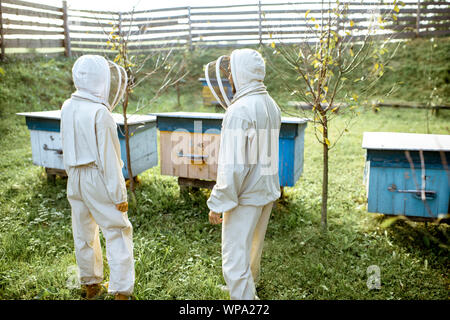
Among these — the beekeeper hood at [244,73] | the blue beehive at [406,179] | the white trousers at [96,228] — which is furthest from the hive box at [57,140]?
the blue beehive at [406,179]

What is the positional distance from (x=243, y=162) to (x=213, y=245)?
5.85 ft

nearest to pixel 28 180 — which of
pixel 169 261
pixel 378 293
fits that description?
pixel 169 261

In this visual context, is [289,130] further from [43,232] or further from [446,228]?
[43,232]

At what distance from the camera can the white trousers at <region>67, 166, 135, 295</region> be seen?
2.81m

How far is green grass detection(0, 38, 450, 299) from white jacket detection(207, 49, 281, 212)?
1023 mm

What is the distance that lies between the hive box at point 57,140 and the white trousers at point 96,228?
2.24 metres

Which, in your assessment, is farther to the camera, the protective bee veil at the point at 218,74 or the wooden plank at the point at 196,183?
the wooden plank at the point at 196,183

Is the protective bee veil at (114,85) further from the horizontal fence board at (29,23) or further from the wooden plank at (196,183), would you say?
the horizontal fence board at (29,23)

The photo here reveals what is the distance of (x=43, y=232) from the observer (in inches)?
168

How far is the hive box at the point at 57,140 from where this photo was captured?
205 inches

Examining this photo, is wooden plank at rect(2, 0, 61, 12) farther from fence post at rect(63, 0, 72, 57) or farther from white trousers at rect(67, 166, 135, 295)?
white trousers at rect(67, 166, 135, 295)

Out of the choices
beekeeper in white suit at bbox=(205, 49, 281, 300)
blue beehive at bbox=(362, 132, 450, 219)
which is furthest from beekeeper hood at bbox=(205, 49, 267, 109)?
blue beehive at bbox=(362, 132, 450, 219)

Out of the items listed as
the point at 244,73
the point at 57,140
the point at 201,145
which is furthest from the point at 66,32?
the point at 244,73

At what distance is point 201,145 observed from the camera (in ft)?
15.4
